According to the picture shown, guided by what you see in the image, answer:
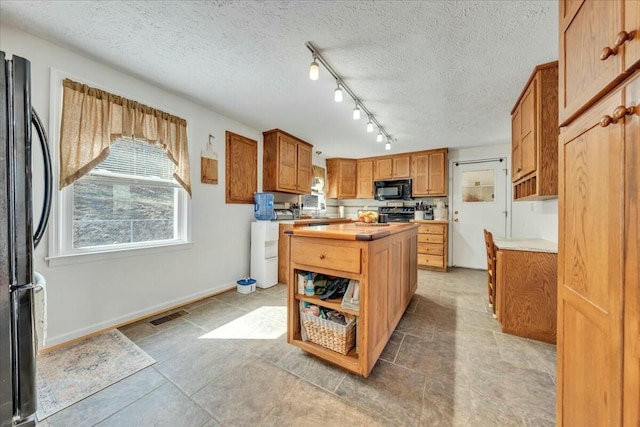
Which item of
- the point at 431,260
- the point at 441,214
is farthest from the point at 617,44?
the point at 441,214

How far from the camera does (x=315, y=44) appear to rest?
1.81 metres

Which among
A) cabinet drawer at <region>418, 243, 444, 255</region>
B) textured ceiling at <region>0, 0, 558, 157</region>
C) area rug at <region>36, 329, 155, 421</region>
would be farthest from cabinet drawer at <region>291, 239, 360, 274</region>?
cabinet drawer at <region>418, 243, 444, 255</region>

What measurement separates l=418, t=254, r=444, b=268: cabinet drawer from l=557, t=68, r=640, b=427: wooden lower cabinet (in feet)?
12.0

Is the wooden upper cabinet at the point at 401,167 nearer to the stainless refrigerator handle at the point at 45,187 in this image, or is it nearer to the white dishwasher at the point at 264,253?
the white dishwasher at the point at 264,253

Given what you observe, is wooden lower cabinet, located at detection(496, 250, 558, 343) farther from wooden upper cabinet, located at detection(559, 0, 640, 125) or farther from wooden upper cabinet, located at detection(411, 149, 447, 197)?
wooden upper cabinet, located at detection(411, 149, 447, 197)

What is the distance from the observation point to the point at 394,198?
5098mm

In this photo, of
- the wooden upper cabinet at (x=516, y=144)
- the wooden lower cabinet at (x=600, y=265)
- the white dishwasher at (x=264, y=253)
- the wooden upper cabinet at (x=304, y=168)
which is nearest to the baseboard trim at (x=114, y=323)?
the white dishwasher at (x=264, y=253)

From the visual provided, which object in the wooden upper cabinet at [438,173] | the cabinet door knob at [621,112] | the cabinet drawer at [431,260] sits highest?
the wooden upper cabinet at [438,173]

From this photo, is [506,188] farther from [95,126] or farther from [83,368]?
[83,368]

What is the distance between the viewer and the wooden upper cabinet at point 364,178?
17.9ft

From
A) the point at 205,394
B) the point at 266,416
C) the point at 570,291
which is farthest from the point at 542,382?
the point at 205,394

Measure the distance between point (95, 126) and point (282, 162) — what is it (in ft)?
7.36

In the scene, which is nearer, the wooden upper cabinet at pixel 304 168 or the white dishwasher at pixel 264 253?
the white dishwasher at pixel 264 253

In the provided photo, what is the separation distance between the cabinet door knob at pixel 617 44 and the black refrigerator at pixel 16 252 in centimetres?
175
